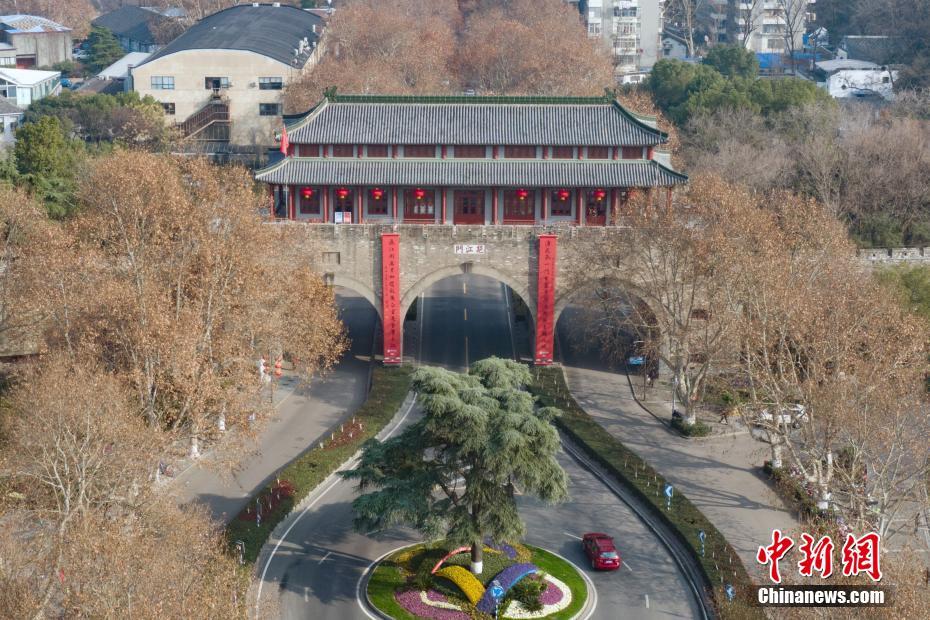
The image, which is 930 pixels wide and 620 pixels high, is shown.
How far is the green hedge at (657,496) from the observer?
47.6m

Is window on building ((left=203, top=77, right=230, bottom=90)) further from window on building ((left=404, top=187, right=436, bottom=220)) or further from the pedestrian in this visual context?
the pedestrian

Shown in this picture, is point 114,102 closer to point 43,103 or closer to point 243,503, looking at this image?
point 43,103

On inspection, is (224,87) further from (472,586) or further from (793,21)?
(472,586)

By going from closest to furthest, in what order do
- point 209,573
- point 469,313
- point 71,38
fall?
1. point 209,573
2. point 469,313
3. point 71,38

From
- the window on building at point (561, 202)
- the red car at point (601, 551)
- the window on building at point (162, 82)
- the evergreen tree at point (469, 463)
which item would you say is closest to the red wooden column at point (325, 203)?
the window on building at point (561, 202)

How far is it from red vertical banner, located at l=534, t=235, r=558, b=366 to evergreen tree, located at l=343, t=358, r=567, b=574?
25.0 metres

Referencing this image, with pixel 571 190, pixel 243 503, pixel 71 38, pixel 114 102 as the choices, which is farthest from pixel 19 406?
pixel 71 38

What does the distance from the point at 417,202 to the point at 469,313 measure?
9.62m

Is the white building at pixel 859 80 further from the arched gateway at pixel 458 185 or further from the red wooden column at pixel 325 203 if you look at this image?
the red wooden column at pixel 325 203

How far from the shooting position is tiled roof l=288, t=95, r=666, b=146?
78.6 meters

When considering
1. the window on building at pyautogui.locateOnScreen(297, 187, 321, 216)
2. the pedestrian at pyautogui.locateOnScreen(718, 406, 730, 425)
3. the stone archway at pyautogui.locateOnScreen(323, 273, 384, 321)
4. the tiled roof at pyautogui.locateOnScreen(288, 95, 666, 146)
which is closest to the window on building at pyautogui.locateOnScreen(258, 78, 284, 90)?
the tiled roof at pyautogui.locateOnScreen(288, 95, 666, 146)

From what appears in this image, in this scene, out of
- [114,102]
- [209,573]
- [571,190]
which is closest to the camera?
[209,573]

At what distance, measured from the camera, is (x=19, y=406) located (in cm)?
5362

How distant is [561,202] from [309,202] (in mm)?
17306
